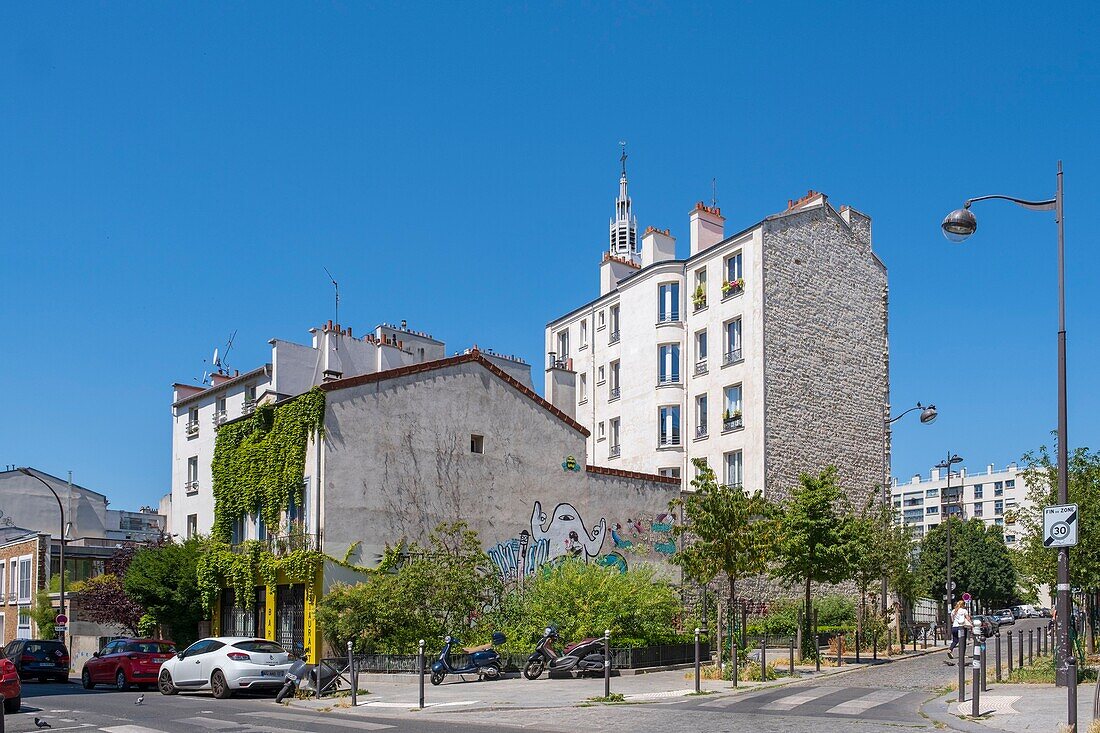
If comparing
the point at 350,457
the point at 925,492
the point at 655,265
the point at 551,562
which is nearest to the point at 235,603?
the point at 350,457

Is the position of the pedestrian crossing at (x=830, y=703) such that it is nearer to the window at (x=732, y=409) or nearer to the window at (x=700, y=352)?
the window at (x=732, y=409)

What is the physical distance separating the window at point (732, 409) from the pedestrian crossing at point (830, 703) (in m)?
20.9

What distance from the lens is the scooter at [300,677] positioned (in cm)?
2244

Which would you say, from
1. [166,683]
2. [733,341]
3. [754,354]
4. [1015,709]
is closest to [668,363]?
[733,341]

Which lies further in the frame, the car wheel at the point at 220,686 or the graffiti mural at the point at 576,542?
Result: the graffiti mural at the point at 576,542

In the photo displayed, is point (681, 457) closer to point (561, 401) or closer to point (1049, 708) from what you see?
point (561, 401)

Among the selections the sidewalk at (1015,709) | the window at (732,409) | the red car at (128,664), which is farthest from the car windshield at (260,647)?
the window at (732,409)

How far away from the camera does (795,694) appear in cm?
2103

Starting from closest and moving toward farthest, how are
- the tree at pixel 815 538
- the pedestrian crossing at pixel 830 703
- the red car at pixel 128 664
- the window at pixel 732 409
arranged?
the pedestrian crossing at pixel 830 703 → the red car at pixel 128 664 → the tree at pixel 815 538 → the window at pixel 732 409

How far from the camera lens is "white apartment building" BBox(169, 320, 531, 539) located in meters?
42.5

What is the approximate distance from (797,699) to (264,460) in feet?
66.3

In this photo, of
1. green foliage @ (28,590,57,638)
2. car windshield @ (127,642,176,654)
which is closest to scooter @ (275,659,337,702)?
car windshield @ (127,642,176,654)

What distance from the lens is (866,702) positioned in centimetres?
1919

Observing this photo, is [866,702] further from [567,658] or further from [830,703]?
[567,658]
